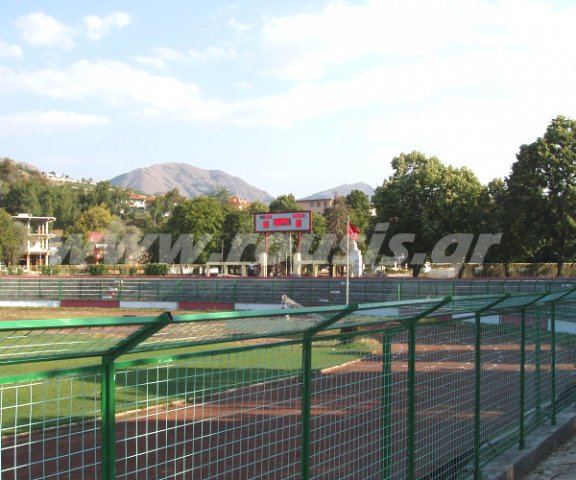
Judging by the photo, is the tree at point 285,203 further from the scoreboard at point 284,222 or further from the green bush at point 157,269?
the scoreboard at point 284,222

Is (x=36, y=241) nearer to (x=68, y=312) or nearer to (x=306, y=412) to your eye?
(x=68, y=312)

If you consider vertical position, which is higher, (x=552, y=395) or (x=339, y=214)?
(x=339, y=214)

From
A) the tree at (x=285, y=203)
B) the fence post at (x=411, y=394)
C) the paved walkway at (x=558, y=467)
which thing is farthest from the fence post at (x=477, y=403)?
the tree at (x=285, y=203)

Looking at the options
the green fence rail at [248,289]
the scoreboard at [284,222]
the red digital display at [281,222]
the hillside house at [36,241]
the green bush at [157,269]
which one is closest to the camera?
the green fence rail at [248,289]

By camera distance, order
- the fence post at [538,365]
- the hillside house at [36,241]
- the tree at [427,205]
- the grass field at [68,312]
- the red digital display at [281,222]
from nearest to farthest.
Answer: the fence post at [538,365], the grass field at [68,312], the tree at [427,205], the red digital display at [281,222], the hillside house at [36,241]

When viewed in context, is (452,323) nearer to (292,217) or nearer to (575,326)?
(575,326)

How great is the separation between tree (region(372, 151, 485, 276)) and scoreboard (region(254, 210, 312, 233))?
545cm

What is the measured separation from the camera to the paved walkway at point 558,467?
266 inches

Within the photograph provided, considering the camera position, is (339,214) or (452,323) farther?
(339,214)

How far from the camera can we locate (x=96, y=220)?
104688 millimetres

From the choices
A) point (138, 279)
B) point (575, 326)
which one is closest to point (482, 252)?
point (138, 279)

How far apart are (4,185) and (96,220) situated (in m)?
31.8

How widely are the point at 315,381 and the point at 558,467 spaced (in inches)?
108

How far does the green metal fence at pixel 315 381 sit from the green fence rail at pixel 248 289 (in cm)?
1936
